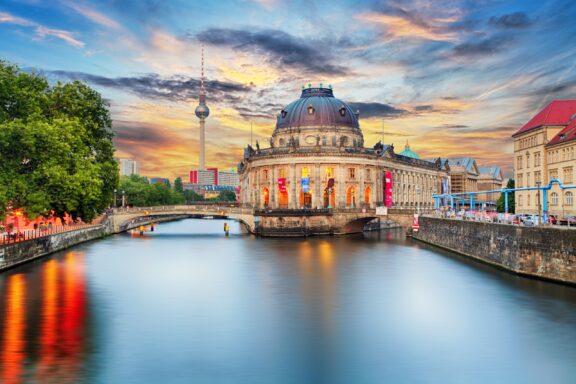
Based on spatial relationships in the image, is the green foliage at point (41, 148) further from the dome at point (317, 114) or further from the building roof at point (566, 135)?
the dome at point (317, 114)

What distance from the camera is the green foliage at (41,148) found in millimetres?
49938

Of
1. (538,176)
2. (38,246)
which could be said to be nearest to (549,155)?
(538,176)

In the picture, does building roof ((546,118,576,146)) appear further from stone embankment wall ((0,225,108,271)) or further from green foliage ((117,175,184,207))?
green foliage ((117,175,184,207))

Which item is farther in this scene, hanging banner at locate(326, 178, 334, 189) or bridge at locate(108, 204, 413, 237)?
hanging banner at locate(326, 178, 334, 189)

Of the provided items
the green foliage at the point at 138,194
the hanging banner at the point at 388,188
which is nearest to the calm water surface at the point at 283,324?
the hanging banner at the point at 388,188

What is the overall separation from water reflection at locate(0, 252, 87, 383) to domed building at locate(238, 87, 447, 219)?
211 feet

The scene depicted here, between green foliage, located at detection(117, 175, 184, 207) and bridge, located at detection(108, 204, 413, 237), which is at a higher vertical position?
green foliage, located at detection(117, 175, 184, 207)

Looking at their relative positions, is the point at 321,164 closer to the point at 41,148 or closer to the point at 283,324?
the point at 41,148

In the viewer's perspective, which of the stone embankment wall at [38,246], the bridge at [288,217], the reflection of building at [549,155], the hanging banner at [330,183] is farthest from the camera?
the hanging banner at [330,183]

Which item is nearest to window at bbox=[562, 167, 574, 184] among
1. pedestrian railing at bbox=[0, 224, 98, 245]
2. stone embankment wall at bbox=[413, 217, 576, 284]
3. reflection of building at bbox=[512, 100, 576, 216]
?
reflection of building at bbox=[512, 100, 576, 216]

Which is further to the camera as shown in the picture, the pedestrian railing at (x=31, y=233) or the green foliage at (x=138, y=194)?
the green foliage at (x=138, y=194)

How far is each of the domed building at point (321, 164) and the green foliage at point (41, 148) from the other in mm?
51993

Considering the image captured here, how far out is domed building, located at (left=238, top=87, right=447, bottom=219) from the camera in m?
119

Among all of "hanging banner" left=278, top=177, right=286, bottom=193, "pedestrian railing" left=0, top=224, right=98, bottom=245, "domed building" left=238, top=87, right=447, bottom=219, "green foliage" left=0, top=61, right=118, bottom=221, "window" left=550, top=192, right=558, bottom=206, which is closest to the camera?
"green foliage" left=0, top=61, right=118, bottom=221
